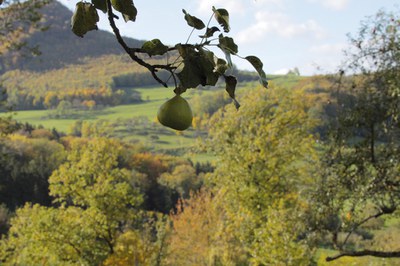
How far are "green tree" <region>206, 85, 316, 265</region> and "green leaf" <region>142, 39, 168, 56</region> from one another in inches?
565

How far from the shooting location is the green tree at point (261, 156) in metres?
16.5

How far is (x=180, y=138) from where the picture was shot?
343ft

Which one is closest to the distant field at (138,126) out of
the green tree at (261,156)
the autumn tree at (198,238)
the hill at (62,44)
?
the hill at (62,44)

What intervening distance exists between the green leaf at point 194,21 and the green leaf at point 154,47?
0.32 feet

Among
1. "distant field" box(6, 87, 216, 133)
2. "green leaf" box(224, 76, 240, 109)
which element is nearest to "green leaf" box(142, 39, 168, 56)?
"green leaf" box(224, 76, 240, 109)

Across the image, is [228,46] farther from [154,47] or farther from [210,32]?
[154,47]

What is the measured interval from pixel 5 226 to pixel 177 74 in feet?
135

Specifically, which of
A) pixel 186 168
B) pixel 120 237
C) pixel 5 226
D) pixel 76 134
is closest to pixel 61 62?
pixel 76 134

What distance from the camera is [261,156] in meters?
16.9

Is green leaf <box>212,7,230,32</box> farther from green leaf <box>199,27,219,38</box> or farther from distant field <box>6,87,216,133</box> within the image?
distant field <box>6,87,216,133</box>

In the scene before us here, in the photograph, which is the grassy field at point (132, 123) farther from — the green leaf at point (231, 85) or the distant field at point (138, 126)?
the green leaf at point (231, 85)

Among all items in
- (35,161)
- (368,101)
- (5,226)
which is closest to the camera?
(368,101)

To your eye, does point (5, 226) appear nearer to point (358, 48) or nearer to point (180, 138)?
point (358, 48)

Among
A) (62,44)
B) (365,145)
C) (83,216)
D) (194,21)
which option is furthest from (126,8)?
(62,44)
